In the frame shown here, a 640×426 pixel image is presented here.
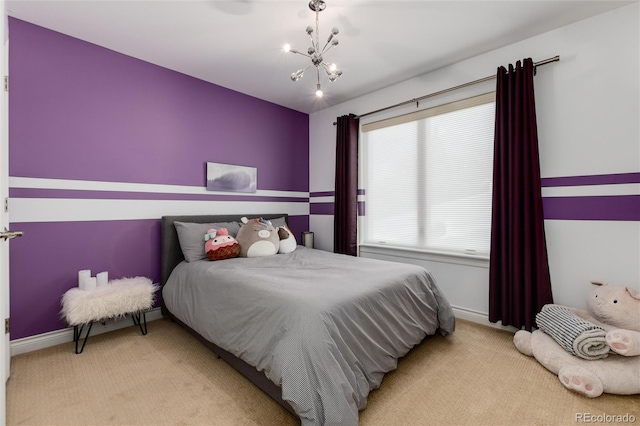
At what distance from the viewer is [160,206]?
3.07m

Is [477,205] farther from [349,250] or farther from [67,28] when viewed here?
[67,28]

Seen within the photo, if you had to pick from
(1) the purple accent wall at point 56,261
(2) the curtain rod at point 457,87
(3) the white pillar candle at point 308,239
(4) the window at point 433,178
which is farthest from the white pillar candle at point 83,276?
(2) the curtain rod at point 457,87

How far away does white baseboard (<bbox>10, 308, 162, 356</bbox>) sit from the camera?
2.30 m

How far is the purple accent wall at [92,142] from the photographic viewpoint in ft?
7.68

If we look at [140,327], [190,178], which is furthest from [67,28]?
[140,327]

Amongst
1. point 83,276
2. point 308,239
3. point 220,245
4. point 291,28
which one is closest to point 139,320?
point 83,276

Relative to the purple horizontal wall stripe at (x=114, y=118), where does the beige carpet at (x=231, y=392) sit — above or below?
below

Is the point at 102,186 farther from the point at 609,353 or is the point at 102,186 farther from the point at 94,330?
the point at 609,353

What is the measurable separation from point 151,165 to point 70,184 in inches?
26.6

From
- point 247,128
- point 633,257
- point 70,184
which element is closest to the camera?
point 633,257

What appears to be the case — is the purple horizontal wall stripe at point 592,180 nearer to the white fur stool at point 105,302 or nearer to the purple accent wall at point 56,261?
the white fur stool at point 105,302

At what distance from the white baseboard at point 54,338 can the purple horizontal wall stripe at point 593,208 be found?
3.97m

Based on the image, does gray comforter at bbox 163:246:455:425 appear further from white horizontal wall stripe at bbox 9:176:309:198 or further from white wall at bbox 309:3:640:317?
white wall at bbox 309:3:640:317

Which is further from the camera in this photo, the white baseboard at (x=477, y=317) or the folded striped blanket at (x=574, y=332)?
the white baseboard at (x=477, y=317)
